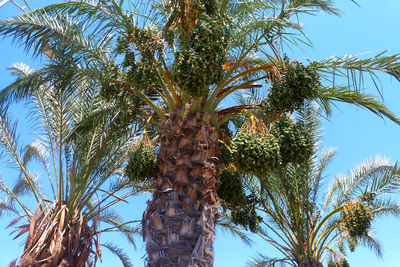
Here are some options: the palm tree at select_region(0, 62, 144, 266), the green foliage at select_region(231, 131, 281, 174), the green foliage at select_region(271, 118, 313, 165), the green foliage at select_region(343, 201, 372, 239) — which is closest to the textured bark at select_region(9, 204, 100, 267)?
the palm tree at select_region(0, 62, 144, 266)

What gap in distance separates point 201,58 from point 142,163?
1803mm

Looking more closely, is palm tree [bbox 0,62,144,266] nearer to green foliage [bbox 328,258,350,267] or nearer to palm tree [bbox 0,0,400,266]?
palm tree [bbox 0,0,400,266]

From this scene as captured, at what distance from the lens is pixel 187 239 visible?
14.9 ft

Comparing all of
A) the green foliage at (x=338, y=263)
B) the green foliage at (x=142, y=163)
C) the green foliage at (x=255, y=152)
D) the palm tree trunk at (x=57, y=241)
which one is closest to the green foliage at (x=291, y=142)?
the green foliage at (x=255, y=152)

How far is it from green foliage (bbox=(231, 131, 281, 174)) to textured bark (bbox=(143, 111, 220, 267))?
2.26ft

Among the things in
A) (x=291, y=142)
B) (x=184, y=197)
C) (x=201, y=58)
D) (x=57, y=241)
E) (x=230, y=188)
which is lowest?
(x=57, y=241)

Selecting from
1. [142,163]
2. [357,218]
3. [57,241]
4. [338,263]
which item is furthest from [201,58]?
[338,263]

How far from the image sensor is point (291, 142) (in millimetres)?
4609

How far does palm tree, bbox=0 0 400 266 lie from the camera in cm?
436

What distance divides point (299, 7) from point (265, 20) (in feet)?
2.17

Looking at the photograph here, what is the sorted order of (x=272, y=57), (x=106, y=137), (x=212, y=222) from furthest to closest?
(x=106, y=137), (x=272, y=57), (x=212, y=222)

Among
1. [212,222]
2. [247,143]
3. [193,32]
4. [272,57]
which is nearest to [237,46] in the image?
[272,57]

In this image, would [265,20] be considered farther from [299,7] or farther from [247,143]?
[247,143]

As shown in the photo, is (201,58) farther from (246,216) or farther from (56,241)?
(56,241)
